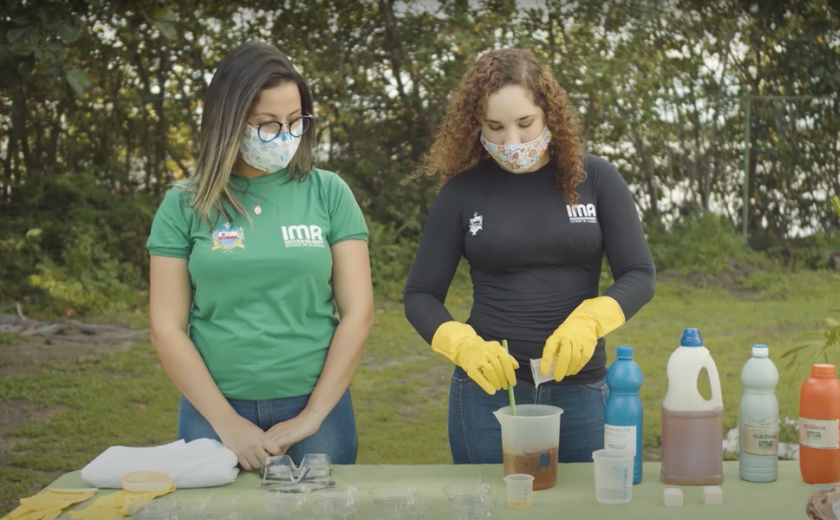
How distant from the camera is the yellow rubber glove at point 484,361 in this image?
2.12 meters

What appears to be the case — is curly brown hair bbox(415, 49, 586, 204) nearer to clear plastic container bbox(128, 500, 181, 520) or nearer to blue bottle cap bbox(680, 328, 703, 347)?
blue bottle cap bbox(680, 328, 703, 347)

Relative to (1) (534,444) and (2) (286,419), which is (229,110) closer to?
(2) (286,419)

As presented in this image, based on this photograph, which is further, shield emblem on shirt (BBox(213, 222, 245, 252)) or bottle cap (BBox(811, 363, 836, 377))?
shield emblem on shirt (BBox(213, 222, 245, 252))

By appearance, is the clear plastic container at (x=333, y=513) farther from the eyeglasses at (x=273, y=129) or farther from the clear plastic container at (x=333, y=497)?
the eyeglasses at (x=273, y=129)

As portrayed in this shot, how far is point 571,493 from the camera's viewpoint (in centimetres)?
205

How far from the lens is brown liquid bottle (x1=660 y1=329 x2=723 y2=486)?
200cm

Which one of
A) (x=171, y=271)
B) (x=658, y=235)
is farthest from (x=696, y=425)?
(x=658, y=235)

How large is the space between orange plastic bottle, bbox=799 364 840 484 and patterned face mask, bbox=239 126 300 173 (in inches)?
52.5

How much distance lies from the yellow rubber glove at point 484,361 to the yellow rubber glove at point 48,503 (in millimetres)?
873

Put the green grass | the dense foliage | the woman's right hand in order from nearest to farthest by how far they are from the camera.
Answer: the woman's right hand → the green grass → the dense foliage

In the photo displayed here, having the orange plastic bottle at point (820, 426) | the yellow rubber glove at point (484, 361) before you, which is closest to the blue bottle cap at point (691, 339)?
the orange plastic bottle at point (820, 426)

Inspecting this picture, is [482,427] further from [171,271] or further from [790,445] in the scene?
[790,445]

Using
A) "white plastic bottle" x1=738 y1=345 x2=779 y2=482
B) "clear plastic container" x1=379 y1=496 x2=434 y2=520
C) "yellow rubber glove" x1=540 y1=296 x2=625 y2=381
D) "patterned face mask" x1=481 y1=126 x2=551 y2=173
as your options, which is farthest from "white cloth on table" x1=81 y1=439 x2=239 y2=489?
"white plastic bottle" x1=738 y1=345 x2=779 y2=482

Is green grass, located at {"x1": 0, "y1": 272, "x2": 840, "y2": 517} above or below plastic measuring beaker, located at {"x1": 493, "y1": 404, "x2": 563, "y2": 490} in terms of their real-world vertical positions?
below
